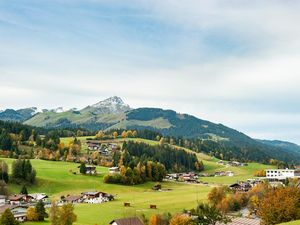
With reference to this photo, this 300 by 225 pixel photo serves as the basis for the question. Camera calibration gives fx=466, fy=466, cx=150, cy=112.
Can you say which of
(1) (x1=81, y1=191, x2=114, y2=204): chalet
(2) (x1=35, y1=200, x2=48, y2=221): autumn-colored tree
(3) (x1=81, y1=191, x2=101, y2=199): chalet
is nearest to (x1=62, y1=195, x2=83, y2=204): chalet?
(1) (x1=81, y1=191, x2=114, y2=204): chalet

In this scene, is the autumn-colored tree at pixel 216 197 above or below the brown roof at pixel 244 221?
above

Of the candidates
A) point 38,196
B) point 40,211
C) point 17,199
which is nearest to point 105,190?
point 38,196

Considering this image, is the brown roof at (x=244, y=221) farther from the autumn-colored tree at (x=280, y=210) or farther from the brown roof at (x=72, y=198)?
the brown roof at (x=72, y=198)

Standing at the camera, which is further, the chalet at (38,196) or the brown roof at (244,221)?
the chalet at (38,196)

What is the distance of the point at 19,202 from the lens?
378 ft

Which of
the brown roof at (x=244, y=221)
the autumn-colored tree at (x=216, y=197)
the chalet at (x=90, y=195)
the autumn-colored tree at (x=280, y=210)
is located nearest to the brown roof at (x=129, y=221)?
the brown roof at (x=244, y=221)

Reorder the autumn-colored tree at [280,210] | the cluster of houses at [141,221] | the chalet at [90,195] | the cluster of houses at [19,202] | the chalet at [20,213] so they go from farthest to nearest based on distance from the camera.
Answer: the chalet at [90,195] < the cluster of houses at [19,202] < the chalet at [20,213] < the cluster of houses at [141,221] < the autumn-colored tree at [280,210]

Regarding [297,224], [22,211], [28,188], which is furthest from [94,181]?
[297,224]

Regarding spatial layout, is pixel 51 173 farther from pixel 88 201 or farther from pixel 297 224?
pixel 297 224

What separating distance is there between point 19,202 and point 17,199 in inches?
120

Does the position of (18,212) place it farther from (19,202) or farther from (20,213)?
(19,202)

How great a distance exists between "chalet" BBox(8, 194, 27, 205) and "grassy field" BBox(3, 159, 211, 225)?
10563 mm

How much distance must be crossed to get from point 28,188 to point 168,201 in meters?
46.0

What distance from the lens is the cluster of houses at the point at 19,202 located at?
9871cm
